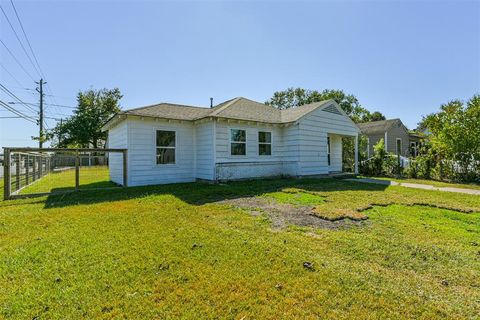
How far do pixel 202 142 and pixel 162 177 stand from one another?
2.38 metres

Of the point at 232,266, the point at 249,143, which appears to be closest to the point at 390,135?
the point at 249,143

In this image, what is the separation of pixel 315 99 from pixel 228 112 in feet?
93.1

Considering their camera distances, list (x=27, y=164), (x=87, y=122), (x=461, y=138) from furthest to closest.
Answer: (x=87, y=122), (x=461, y=138), (x=27, y=164)

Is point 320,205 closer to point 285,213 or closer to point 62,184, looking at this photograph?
point 285,213

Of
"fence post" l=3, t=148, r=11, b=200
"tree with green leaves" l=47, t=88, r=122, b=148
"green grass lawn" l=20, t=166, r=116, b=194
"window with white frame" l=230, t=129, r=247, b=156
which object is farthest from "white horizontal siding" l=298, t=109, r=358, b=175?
"tree with green leaves" l=47, t=88, r=122, b=148

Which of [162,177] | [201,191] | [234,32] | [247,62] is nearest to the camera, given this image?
[201,191]

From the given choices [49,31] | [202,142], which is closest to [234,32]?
[202,142]

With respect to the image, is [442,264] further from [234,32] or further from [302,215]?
[234,32]

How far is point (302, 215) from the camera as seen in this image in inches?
214

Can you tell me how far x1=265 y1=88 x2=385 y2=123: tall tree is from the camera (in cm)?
3538

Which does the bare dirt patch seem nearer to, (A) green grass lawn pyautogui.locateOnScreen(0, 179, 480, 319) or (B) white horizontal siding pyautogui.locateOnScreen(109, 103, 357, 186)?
(A) green grass lawn pyautogui.locateOnScreen(0, 179, 480, 319)

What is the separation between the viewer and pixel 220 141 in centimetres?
1059

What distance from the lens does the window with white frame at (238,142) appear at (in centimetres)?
1116

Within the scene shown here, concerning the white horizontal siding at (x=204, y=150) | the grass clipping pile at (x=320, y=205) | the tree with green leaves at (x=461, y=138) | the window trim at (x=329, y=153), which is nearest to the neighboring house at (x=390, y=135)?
the tree with green leaves at (x=461, y=138)
